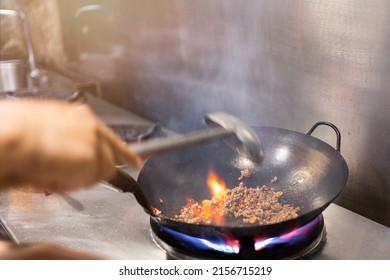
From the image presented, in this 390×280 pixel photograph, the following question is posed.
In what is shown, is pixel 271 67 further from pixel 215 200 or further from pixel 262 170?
pixel 215 200

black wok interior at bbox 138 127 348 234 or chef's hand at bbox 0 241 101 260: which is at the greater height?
chef's hand at bbox 0 241 101 260

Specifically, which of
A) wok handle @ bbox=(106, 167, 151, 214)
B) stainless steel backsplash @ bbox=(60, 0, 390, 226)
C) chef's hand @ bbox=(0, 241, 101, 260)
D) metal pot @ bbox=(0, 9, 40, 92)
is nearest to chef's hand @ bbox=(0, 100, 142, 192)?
chef's hand @ bbox=(0, 241, 101, 260)

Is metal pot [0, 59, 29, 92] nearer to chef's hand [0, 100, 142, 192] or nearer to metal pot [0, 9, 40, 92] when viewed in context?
metal pot [0, 9, 40, 92]

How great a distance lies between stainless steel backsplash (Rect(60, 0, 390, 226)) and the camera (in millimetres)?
1088

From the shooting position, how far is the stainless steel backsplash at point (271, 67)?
3.57 ft

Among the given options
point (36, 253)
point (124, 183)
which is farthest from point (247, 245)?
point (36, 253)

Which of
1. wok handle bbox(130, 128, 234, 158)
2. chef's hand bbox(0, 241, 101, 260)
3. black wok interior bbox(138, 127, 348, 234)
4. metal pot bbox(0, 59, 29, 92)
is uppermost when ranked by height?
wok handle bbox(130, 128, 234, 158)

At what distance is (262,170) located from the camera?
1.18m

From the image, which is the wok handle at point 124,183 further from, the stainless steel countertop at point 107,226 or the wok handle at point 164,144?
the wok handle at point 164,144

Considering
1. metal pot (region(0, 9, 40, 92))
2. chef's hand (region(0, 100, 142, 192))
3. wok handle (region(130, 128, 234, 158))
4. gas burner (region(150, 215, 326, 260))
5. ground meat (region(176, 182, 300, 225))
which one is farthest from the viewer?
metal pot (region(0, 9, 40, 92))

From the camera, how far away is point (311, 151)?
1.12 metres

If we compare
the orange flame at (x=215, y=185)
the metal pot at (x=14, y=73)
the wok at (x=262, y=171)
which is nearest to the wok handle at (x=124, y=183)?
the wok at (x=262, y=171)

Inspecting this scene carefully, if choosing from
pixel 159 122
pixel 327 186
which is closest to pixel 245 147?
pixel 327 186

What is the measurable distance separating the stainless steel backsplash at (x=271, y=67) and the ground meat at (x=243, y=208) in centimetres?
23
